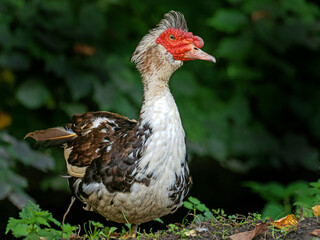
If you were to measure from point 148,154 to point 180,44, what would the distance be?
724 millimetres

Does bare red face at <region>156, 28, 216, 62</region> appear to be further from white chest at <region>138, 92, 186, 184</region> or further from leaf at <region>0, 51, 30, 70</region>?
leaf at <region>0, 51, 30, 70</region>

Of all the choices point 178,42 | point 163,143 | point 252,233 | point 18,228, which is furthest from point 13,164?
point 252,233

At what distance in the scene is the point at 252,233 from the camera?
3141mm

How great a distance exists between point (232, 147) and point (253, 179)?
56 cm

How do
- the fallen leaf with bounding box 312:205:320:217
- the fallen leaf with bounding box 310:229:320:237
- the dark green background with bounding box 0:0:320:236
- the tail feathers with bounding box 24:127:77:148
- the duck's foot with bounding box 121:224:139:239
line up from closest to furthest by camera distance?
the fallen leaf with bounding box 310:229:320:237
the fallen leaf with bounding box 312:205:320:217
the duck's foot with bounding box 121:224:139:239
the tail feathers with bounding box 24:127:77:148
the dark green background with bounding box 0:0:320:236

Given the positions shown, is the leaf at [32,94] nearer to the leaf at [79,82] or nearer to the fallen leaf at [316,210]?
the leaf at [79,82]

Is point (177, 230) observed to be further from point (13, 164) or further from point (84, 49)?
point (84, 49)

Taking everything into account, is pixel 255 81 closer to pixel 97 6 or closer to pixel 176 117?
pixel 97 6

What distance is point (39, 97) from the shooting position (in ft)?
19.5

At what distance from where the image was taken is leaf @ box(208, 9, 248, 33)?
21.1ft

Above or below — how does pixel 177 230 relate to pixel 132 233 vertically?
above

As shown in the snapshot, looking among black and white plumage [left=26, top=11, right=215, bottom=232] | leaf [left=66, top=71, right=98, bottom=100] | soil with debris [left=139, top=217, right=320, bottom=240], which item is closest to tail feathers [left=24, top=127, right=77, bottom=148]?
black and white plumage [left=26, top=11, right=215, bottom=232]

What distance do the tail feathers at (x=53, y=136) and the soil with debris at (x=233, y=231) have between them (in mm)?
1069

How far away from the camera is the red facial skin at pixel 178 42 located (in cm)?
363
